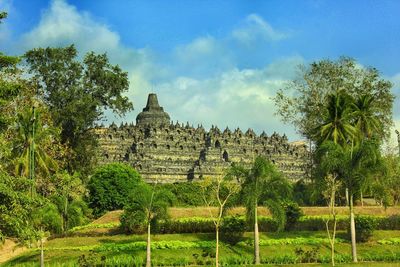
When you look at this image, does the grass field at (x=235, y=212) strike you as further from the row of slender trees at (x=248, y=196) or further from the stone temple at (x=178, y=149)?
the stone temple at (x=178, y=149)

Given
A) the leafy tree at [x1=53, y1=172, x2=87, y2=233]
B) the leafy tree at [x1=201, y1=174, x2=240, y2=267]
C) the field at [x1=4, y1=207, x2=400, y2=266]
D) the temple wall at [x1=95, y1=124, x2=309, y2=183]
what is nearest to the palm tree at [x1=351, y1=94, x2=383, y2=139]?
the field at [x1=4, y1=207, x2=400, y2=266]

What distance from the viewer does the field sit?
118 feet

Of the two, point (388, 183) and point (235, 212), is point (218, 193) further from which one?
point (388, 183)

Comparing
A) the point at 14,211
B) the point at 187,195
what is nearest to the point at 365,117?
the point at 187,195

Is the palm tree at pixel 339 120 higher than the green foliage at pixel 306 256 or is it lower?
higher

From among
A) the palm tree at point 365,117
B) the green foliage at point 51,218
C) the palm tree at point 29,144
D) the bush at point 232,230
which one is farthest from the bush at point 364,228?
the palm tree at point 29,144

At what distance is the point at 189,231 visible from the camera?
4222cm

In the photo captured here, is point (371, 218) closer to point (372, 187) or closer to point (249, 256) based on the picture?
point (372, 187)

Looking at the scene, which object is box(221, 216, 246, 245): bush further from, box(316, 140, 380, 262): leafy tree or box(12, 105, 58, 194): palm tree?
box(12, 105, 58, 194): palm tree

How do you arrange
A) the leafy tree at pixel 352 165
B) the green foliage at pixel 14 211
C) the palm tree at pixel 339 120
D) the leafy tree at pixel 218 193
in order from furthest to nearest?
the palm tree at pixel 339 120
the leafy tree at pixel 352 165
the leafy tree at pixel 218 193
the green foliage at pixel 14 211

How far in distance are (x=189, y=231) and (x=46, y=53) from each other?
78.7 ft

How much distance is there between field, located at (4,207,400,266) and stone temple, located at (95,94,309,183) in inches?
2111

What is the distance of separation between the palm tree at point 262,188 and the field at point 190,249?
7.10 ft

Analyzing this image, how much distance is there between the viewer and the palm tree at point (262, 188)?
38.3m
